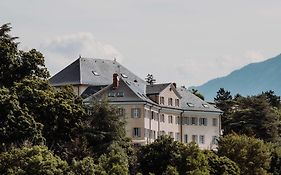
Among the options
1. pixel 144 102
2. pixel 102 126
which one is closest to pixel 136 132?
pixel 144 102

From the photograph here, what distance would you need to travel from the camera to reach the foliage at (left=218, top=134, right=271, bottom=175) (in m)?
65.1

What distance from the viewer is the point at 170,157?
Answer: 2249 inches

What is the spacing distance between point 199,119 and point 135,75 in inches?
343

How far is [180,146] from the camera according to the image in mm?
57500

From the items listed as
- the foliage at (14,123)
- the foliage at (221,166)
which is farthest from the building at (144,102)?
the foliage at (14,123)

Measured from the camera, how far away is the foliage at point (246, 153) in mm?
65125

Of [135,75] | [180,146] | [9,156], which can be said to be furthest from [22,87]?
[135,75]

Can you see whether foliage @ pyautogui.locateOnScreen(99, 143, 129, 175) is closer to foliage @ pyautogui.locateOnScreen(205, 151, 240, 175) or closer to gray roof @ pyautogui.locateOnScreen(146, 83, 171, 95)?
foliage @ pyautogui.locateOnScreen(205, 151, 240, 175)

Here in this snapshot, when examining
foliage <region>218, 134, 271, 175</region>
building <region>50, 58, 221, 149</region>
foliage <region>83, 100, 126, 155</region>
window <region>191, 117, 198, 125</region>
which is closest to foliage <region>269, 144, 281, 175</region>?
foliage <region>218, 134, 271, 175</region>

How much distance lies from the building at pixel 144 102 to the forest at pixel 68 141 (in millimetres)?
10973

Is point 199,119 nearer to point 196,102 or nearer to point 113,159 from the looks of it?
point 196,102

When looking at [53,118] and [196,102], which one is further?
[196,102]

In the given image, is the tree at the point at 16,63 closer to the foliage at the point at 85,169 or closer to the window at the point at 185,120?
the foliage at the point at 85,169

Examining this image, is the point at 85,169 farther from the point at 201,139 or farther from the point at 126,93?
the point at 201,139
